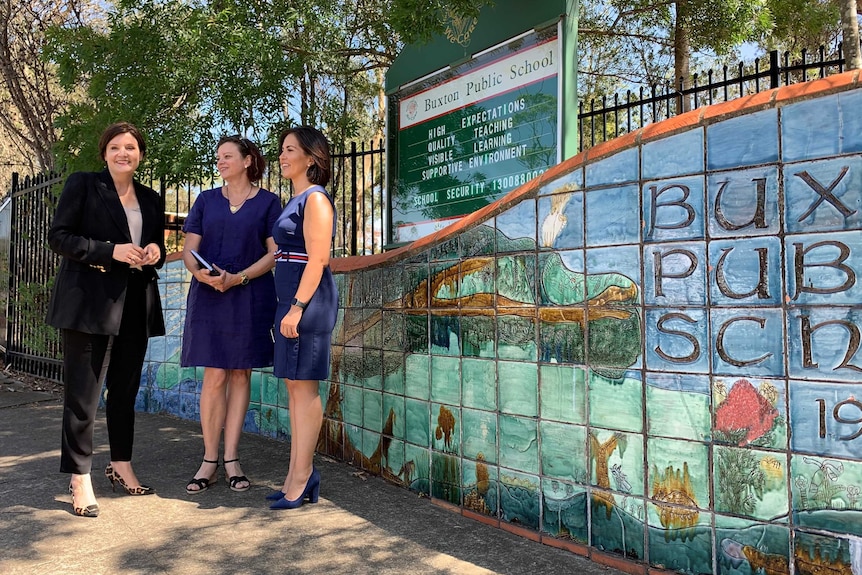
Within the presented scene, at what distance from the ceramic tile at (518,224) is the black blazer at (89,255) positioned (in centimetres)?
201

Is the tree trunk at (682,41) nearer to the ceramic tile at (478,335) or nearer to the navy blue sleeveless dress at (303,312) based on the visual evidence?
the ceramic tile at (478,335)

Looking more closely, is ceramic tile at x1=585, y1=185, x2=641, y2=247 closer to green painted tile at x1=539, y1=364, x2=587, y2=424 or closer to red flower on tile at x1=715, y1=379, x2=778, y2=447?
green painted tile at x1=539, y1=364, x2=587, y2=424

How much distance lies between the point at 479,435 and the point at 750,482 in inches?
52.5

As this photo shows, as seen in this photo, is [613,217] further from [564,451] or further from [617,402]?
[564,451]

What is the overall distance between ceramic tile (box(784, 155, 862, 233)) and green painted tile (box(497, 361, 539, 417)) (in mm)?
1272

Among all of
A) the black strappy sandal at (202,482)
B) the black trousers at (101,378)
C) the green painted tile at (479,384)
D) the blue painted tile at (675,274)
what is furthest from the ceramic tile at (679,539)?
the black trousers at (101,378)

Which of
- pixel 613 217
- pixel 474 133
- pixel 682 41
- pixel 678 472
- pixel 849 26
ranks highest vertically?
pixel 682 41

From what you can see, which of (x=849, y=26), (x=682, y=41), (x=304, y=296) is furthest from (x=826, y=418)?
(x=682, y=41)

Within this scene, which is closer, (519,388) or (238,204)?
(519,388)

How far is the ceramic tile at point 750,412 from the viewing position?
2.51 m

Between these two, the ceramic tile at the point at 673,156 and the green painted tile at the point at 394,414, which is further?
the green painted tile at the point at 394,414

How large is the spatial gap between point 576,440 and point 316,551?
1217mm

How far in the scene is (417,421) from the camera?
3953mm

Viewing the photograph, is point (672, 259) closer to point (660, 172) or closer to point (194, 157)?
point (660, 172)
